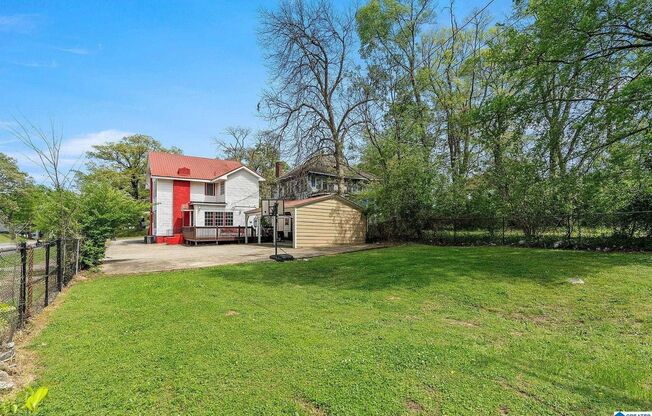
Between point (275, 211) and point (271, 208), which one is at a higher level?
point (271, 208)

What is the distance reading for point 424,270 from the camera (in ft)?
26.5

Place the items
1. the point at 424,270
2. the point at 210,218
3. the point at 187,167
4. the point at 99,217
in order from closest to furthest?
the point at 424,270 → the point at 99,217 → the point at 210,218 → the point at 187,167

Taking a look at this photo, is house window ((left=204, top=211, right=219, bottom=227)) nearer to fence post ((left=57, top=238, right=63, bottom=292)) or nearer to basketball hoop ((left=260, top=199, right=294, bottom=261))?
basketball hoop ((left=260, top=199, right=294, bottom=261))

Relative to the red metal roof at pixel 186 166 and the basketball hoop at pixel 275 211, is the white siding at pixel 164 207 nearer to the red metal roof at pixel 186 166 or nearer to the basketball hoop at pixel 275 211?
the red metal roof at pixel 186 166

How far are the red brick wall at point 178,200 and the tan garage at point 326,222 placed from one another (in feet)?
36.0

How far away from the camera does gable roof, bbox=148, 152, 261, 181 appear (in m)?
24.8

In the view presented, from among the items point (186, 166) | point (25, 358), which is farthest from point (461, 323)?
point (186, 166)

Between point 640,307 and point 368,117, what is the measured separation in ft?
57.4

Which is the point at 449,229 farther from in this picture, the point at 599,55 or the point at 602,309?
the point at 602,309

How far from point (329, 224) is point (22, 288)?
14070 millimetres

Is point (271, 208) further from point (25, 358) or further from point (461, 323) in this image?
point (25, 358)

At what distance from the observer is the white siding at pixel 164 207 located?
24.0m

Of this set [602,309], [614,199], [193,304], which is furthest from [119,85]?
[614,199]

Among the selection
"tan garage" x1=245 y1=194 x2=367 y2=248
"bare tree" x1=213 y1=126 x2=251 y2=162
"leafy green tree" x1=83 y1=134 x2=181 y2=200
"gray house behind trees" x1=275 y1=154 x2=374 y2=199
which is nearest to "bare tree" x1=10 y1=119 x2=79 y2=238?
"tan garage" x1=245 y1=194 x2=367 y2=248
